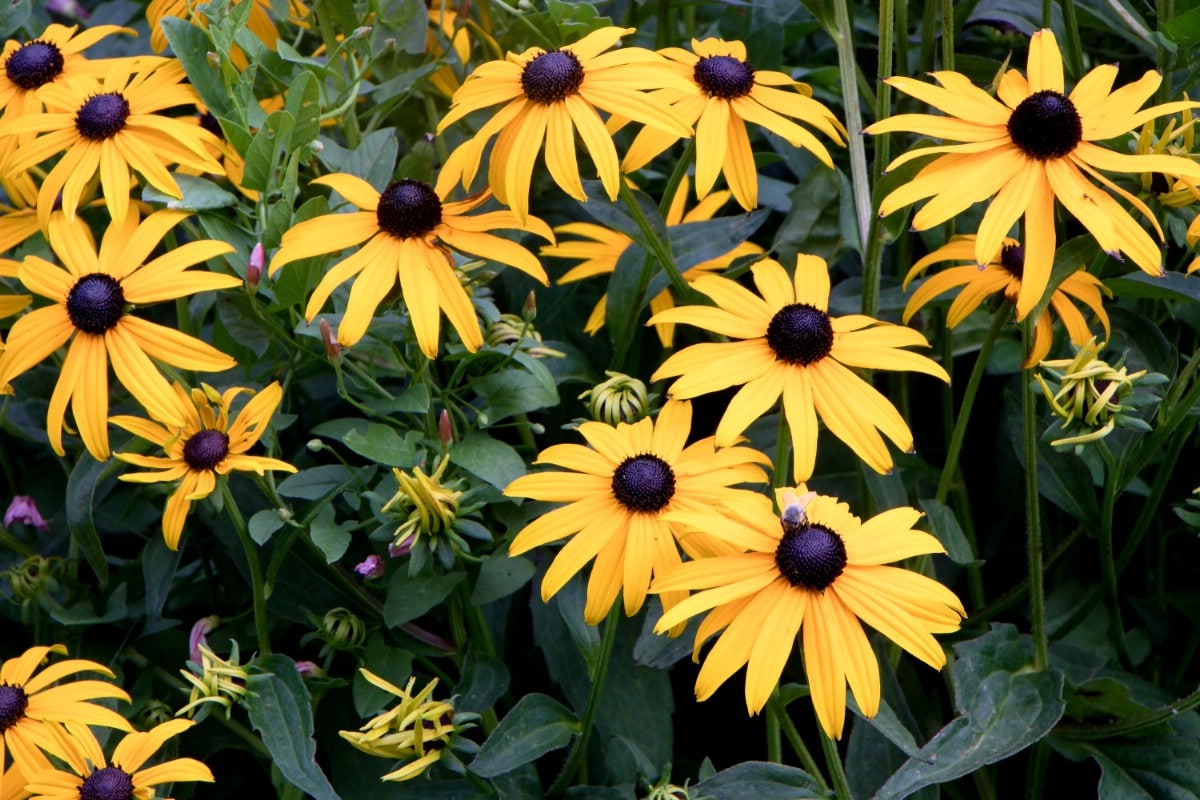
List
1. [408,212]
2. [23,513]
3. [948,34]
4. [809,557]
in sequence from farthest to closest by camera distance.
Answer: [23,513] < [948,34] < [408,212] < [809,557]

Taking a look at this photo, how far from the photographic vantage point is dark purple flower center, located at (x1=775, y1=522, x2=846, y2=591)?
83 centimetres

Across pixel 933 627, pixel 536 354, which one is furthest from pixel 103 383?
pixel 933 627

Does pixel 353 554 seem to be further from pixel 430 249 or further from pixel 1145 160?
pixel 1145 160

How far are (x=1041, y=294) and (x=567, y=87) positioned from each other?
0.41m

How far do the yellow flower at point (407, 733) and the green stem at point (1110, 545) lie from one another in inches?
21.9

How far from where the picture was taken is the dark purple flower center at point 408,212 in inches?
40.5

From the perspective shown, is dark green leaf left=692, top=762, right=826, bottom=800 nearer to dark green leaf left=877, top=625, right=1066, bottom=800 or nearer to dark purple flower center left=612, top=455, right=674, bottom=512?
dark green leaf left=877, top=625, right=1066, bottom=800

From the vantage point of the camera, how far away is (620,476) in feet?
3.07

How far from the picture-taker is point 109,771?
95cm

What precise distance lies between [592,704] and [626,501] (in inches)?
7.7

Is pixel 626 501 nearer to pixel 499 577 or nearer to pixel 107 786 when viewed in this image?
pixel 499 577

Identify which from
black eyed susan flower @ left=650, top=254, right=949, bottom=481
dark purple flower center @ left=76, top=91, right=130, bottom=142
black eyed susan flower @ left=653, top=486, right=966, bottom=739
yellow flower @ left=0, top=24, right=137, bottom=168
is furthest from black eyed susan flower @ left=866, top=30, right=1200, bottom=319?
yellow flower @ left=0, top=24, right=137, bottom=168

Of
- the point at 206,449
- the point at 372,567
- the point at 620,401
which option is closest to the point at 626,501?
the point at 620,401

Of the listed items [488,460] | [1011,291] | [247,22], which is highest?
[1011,291]
